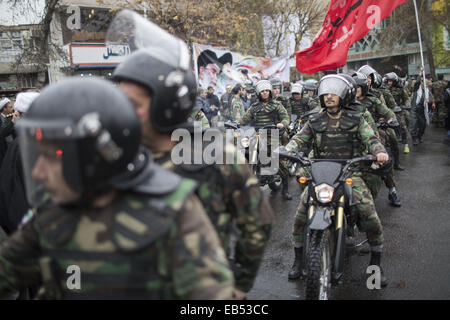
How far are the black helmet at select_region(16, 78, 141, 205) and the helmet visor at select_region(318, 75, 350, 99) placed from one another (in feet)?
11.8

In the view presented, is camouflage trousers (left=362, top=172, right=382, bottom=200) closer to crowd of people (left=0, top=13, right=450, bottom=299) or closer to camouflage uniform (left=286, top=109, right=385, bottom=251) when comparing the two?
camouflage uniform (left=286, top=109, right=385, bottom=251)

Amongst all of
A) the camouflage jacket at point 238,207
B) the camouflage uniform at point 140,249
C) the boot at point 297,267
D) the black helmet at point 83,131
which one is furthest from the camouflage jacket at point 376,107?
the black helmet at point 83,131

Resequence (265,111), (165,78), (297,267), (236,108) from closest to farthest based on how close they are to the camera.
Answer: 1. (165,78)
2. (297,267)
3. (265,111)
4. (236,108)

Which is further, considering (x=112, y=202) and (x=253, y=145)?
(x=253, y=145)

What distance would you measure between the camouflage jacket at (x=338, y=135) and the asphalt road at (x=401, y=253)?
1.25 m

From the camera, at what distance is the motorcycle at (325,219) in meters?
3.68

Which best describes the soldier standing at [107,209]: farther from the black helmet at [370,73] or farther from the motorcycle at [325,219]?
the black helmet at [370,73]

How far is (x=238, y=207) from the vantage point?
255 cm

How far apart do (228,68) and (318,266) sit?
14218mm

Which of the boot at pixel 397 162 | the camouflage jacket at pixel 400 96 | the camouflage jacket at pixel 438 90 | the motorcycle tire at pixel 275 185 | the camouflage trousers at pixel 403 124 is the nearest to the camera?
the motorcycle tire at pixel 275 185

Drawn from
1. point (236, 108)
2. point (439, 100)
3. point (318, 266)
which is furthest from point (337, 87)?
point (439, 100)

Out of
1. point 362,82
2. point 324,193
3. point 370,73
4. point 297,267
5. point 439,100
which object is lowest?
point 297,267

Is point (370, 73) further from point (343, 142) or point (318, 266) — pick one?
point (318, 266)

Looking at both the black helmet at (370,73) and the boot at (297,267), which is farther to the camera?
the black helmet at (370,73)
